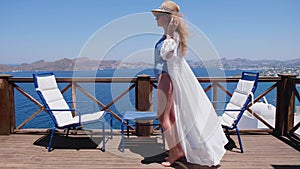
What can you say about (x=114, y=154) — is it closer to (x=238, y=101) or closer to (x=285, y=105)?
(x=238, y=101)

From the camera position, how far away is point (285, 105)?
3.62 m

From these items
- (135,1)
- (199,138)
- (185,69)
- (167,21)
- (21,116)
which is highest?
(135,1)

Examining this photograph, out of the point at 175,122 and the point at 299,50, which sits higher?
the point at 299,50

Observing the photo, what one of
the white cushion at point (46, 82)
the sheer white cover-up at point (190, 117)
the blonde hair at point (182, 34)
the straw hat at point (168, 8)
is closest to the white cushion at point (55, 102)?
the white cushion at point (46, 82)

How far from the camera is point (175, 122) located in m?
2.59

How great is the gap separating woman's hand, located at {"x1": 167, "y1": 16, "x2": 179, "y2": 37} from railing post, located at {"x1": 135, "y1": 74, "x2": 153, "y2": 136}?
3.77 feet

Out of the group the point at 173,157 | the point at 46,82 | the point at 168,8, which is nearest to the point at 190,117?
the point at 173,157

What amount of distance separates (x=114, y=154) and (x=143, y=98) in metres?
0.97

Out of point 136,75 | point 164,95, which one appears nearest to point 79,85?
point 136,75

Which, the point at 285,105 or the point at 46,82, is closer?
the point at 46,82

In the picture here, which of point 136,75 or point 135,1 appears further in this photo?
point 135,1

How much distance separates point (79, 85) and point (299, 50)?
73.0ft

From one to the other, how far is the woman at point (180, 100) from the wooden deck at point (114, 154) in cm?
21

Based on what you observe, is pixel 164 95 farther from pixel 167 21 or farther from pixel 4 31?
pixel 4 31
